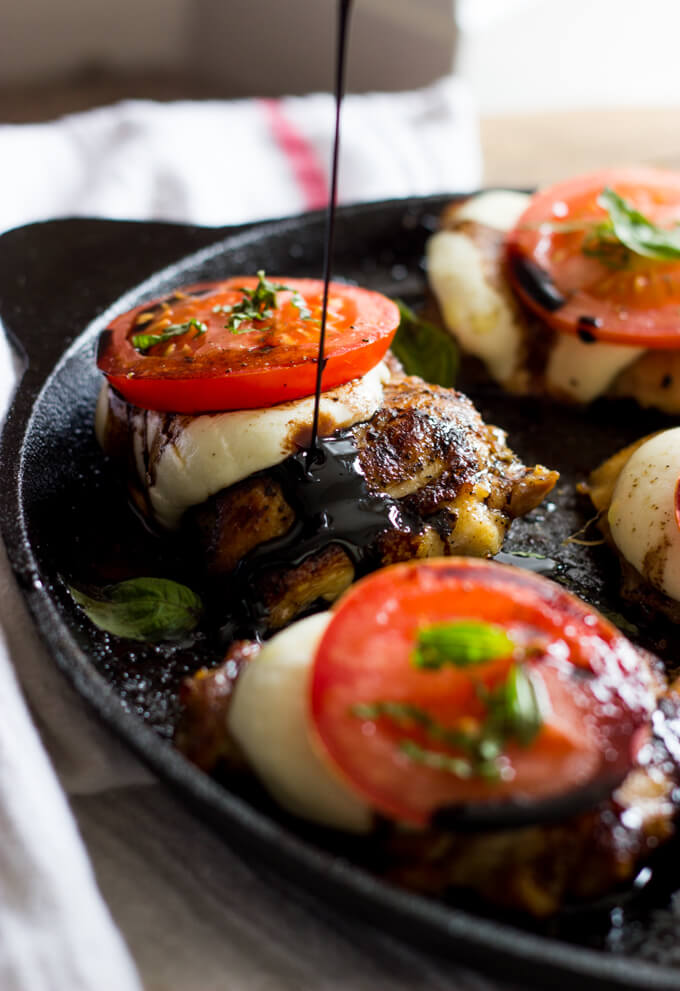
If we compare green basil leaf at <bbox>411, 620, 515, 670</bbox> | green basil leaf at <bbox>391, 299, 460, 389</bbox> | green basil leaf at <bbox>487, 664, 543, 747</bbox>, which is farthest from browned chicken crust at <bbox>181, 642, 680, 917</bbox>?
green basil leaf at <bbox>391, 299, 460, 389</bbox>

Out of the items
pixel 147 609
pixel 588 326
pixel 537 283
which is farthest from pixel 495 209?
pixel 147 609

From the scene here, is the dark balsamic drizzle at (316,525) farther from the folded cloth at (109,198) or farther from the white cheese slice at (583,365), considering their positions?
the white cheese slice at (583,365)

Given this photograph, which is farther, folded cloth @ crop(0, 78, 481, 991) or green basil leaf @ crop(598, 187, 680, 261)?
green basil leaf @ crop(598, 187, 680, 261)

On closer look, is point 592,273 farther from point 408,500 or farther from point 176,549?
point 176,549

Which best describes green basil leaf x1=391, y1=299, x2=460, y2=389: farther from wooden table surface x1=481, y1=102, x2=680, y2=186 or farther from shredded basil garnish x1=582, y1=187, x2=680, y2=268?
wooden table surface x1=481, y1=102, x2=680, y2=186

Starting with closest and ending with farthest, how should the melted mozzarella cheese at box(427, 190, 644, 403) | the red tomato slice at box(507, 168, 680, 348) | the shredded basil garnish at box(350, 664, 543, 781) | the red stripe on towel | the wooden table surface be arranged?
the shredded basil garnish at box(350, 664, 543, 781)
the red tomato slice at box(507, 168, 680, 348)
the melted mozzarella cheese at box(427, 190, 644, 403)
the red stripe on towel
the wooden table surface

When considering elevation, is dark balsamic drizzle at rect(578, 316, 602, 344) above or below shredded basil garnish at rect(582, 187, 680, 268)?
below
